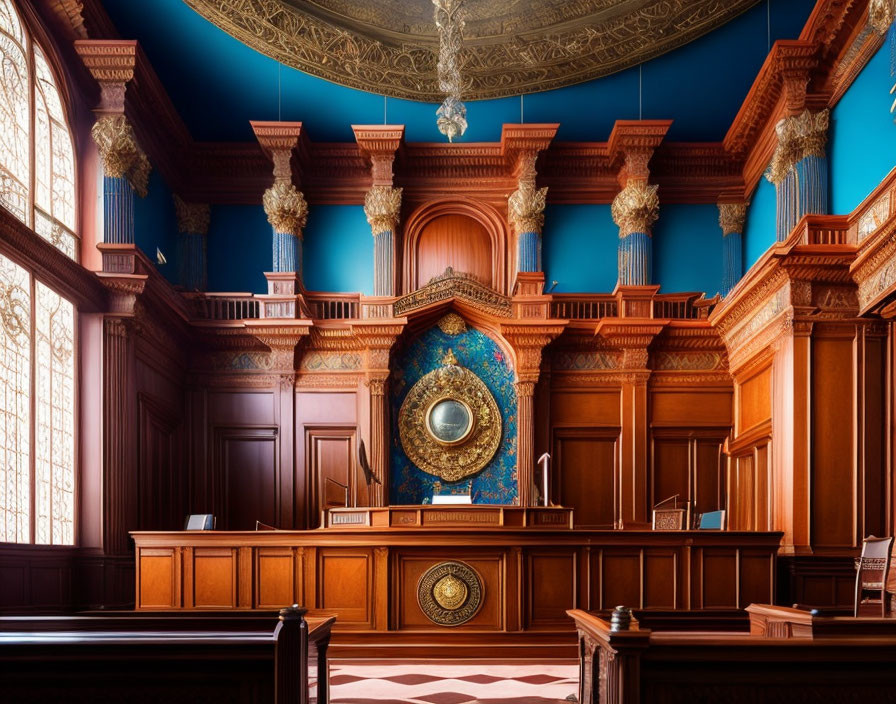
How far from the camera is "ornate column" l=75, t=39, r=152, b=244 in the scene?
1099cm

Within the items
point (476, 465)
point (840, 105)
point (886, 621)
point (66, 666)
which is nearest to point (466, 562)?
point (476, 465)

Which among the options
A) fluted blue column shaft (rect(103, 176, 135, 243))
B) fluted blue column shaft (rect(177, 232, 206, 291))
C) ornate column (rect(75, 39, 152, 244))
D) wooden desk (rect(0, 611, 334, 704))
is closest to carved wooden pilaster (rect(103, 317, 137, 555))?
fluted blue column shaft (rect(103, 176, 135, 243))

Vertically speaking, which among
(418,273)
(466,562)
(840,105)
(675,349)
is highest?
(840,105)

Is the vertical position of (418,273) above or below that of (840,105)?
below

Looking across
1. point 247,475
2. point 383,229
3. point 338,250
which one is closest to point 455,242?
point 383,229

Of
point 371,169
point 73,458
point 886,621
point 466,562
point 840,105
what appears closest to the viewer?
point 886,621

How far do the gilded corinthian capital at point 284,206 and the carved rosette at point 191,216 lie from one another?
3.54 feet

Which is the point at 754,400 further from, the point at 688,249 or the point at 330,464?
the point at 330,464

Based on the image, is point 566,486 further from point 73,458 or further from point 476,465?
point 73,458

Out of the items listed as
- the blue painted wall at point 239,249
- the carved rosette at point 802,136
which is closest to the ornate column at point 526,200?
the carved rosette at point 802,136

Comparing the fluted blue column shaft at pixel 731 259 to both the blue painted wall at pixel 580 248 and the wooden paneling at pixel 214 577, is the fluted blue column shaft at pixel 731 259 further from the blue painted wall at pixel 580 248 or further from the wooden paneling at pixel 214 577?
the wooden paneling at pixel 214 577

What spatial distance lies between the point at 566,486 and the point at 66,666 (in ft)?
34.2

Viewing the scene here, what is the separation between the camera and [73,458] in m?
10.3

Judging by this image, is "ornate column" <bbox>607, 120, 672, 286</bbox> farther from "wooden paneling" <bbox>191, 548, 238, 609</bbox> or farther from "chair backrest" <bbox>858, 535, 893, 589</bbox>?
"wooden paneling" <bbox>191, 548, 238, 609</bbox>
